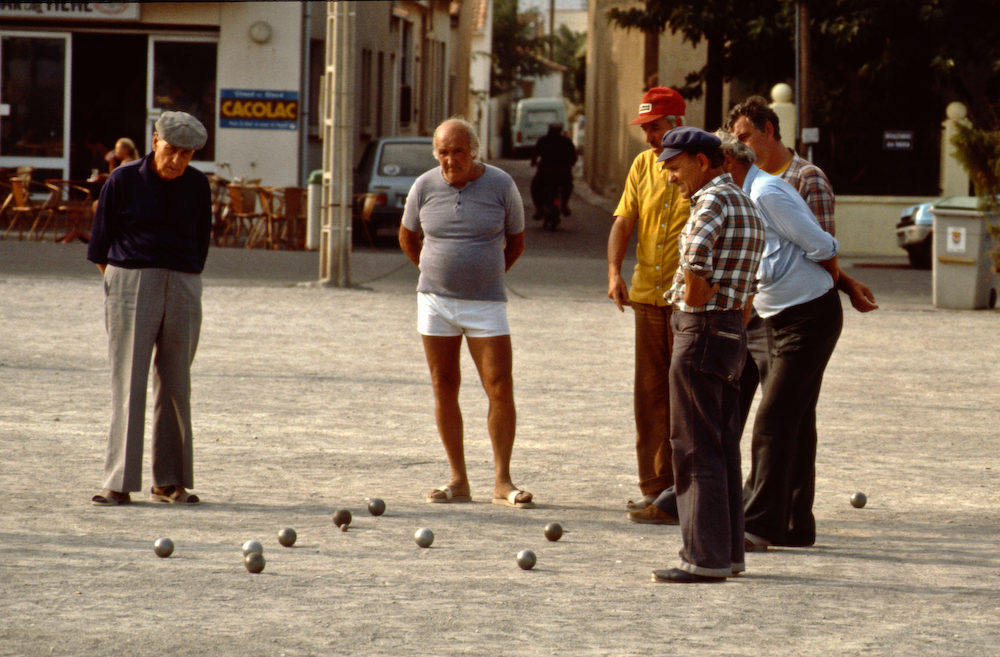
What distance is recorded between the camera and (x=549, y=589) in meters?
5.44

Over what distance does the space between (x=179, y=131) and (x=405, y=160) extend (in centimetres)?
1721

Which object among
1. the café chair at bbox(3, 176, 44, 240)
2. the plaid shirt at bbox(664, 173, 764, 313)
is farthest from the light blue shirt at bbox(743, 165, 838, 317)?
the café chair at bbox(3, 176, 44, 240)

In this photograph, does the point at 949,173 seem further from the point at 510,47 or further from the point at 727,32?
the point at 510,47

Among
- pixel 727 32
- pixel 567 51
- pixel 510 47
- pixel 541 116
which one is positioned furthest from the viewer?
pixel 567 51

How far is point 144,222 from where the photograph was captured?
6805 mm

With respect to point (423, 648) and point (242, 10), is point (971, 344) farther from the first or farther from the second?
point (242, 10)

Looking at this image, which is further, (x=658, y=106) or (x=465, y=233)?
(x=465, y=233)

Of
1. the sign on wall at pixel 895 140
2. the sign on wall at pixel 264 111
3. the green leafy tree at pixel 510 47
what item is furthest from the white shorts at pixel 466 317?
the green leafy tree at pixel 510 47

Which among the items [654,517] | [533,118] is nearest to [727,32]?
[654,517]

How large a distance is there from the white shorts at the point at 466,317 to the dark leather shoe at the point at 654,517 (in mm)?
1063

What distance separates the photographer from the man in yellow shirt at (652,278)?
6.65 meters

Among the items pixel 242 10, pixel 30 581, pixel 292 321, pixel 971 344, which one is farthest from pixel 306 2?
pixel 30 581

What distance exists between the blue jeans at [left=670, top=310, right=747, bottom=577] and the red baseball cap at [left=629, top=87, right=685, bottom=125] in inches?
57.7

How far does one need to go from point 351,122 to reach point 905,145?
11513 millimetres
